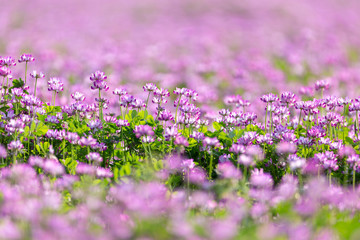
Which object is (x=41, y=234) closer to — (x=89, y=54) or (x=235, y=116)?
(x=235, y=116)

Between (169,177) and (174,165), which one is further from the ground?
(174,165)

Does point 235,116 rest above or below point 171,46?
below

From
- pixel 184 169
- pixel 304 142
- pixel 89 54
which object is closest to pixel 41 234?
pixel 184 169

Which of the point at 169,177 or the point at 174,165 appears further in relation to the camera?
the point at 169,177

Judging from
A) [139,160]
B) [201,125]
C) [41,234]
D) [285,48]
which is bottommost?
[41,234]

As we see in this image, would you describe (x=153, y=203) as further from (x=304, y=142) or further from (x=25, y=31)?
(x=25, y=31)

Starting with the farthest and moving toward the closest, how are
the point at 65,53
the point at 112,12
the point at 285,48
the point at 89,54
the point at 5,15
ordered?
the point at 112,12 < the point at 5,15 < the point at 285,48 < the point at 65,53 < the point at 89,54

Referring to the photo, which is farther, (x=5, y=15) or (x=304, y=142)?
(x=5, y=15)

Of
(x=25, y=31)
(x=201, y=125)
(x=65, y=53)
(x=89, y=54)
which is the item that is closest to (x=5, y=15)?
(x=25, y=31)

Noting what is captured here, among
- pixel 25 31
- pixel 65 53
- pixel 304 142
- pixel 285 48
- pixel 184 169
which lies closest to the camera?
pixel 184 169
